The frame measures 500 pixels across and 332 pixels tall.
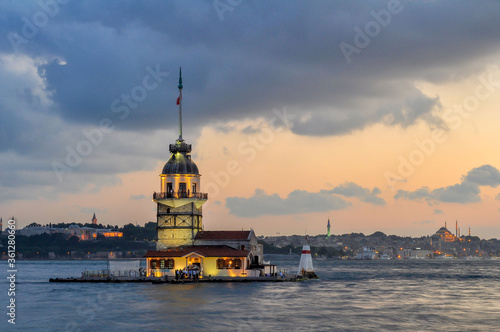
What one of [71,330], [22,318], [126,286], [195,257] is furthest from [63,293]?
[71,330]

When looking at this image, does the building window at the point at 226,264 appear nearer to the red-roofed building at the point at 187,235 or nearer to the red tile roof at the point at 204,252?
the red-roofed building at the point at 187,235

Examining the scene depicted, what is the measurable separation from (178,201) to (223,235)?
6987 mm

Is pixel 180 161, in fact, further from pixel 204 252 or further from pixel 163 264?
pixel 163 264

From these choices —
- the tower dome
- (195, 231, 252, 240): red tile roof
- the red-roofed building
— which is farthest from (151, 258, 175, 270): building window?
the tower dome

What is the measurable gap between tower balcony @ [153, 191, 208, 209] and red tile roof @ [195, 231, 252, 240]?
12.5ft

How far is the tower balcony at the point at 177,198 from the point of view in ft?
289

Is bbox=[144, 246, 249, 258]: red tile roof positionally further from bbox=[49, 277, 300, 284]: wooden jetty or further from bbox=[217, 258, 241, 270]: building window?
bbox=[49, 277, 300, 284]: wooden jetty

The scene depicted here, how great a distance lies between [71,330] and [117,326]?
3092 mm

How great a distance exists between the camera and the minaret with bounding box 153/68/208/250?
88125 mm

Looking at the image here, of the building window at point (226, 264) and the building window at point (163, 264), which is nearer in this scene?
the building window at point (226, 264)

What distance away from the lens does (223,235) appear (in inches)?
3457

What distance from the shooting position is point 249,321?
168 feet

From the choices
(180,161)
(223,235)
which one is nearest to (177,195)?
(180,161)

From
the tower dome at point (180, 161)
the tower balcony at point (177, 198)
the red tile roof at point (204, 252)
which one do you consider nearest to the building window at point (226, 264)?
the red tile roof at point (204, 252)
